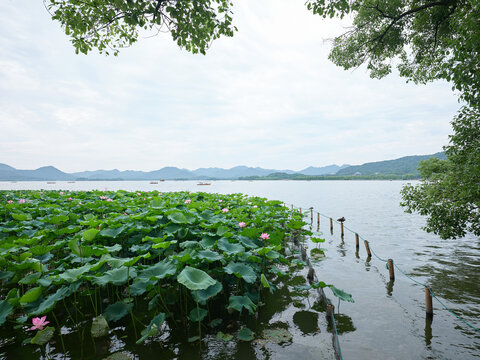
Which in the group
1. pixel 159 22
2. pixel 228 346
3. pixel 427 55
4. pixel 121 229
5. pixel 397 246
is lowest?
pixel 397 246

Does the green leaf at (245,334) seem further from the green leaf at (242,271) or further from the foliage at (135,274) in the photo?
the green leaf at (242,271)

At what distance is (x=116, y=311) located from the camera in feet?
11.3

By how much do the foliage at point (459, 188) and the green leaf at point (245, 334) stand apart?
641 centimetres

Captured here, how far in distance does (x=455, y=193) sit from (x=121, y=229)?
8837 millimetres

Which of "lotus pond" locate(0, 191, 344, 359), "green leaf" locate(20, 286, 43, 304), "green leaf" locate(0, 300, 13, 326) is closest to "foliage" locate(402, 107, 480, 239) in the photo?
"lotus pond" locate(0, 191, 344, 359)

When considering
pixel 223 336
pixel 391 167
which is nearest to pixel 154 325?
pixel 223 336

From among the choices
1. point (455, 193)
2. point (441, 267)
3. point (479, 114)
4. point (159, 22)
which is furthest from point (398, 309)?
point (159, 22)

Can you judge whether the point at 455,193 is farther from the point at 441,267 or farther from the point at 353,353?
the point at 353,353

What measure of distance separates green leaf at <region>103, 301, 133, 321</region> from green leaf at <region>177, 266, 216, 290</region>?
121cm

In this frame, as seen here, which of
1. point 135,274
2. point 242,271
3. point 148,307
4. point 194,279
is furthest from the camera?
point 148,307

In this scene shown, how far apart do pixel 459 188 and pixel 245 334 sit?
7.26 metres

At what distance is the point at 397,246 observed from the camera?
11547mm

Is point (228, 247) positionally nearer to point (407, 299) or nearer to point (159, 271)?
point (159, 271)

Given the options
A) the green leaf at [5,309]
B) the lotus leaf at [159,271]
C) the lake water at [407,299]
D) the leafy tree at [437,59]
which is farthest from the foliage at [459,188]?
the green leaf at [5,309]
